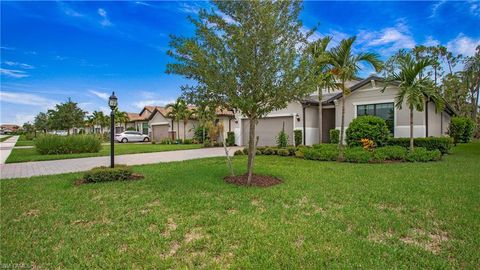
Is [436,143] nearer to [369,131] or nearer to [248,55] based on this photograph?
[369,131]

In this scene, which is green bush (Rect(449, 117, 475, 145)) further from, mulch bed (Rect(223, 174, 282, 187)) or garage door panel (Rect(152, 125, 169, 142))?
garage door panel (Rect(152, 125, 169, 142))

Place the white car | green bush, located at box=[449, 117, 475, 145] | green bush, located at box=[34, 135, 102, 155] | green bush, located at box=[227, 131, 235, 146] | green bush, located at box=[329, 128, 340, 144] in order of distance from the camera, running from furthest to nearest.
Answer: the white car
green bush, located at box=[227, 131, 235, 146]
green bush, located at box=[449, 117, 475, 145]
green bush, located at box=[329, 128, 340, 144]
green bush, located at box=[34, 135, 102, 155]

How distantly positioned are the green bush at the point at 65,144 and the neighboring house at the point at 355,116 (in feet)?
34.4

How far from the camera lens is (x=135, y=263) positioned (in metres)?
3.09

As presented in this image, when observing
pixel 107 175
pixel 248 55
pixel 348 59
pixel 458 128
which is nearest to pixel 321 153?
pixel 348 59

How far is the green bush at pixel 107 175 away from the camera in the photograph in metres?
7.43

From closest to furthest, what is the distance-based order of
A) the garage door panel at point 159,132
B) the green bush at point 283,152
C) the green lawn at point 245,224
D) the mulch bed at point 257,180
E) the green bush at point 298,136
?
the green lawn at point 245,224
the mulch bed at point 257,180
the green bush at point 283,152
the green bush at point 298,136
the garage door panel at point 159,132

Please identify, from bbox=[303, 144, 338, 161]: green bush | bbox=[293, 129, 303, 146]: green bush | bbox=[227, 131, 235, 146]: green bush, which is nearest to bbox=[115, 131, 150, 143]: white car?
bbox=[227, 131, 235, 146]: green bush

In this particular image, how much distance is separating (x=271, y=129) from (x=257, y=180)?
1350cm

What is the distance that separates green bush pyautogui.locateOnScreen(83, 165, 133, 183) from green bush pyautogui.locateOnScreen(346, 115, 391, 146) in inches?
441

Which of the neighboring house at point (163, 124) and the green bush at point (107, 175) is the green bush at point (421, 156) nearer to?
the green bush at point (107, 175)

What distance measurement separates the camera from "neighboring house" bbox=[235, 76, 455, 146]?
50.0 ft

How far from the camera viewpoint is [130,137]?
1296 inches

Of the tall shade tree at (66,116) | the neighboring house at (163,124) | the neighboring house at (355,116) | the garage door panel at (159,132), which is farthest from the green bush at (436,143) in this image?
the tall shade tree at (66,116)
